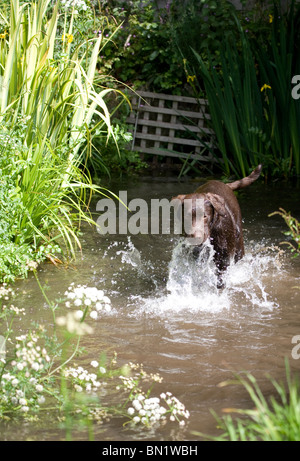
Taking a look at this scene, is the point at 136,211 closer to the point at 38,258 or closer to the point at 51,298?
the point at 38,258

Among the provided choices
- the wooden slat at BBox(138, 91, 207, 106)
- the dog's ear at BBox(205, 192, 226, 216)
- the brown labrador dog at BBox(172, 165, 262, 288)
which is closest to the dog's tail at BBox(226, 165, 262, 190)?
the brown labrador dog at BBox(172, 165, 262, 288)

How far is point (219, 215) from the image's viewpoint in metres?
5.39

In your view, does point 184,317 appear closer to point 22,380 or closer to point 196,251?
point 196,251

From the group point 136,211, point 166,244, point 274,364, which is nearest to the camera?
point 274,364

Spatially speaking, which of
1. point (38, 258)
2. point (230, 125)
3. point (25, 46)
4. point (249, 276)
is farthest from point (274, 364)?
point (230, 125)

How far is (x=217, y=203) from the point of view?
539 centimetres

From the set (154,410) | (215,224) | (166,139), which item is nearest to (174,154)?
(166,139)

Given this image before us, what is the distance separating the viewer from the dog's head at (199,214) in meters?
5.25

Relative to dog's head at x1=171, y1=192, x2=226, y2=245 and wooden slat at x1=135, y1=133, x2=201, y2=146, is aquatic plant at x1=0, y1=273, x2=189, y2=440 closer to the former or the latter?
dog's head at x1=171, y1=192, x2=226, y2=245

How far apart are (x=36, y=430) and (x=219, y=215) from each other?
9.08 ft

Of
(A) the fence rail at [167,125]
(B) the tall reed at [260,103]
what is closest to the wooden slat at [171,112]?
(A) the fence rail at [167,125]

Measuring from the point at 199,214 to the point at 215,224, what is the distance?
8.2 inches

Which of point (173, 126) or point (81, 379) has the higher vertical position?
point (173, 126)
